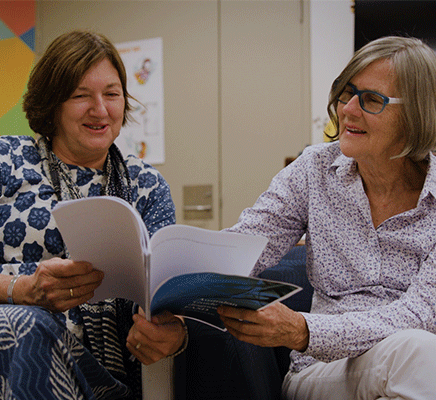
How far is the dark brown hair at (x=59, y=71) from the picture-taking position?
1.24 m

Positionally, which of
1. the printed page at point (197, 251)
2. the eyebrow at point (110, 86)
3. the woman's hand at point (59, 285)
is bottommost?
the woman's hand at point (59, 285)

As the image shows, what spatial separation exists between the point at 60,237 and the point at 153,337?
39 centimetres

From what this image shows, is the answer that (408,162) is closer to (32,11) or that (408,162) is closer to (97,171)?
(97,171)

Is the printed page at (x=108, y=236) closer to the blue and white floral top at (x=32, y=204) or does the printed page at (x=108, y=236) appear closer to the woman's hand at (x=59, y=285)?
the woman's hand at (x=59, y=285)

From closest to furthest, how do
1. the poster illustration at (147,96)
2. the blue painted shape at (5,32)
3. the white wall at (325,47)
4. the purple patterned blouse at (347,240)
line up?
the purple patterned blouse at (347,240)
the white wall at (325,47)
the blue painted shape at (5,32)
the poster illustration at (147,96)

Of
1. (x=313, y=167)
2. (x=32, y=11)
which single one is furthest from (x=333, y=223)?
(x=32, y=11)

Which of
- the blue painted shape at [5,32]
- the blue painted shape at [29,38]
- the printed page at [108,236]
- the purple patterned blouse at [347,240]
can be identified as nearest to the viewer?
the printed page at [108,236]

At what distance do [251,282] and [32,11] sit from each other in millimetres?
3610

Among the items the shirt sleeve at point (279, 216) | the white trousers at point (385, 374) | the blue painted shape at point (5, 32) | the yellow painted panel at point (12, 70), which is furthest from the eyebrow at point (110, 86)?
the blue painted shape at point (5, 32)

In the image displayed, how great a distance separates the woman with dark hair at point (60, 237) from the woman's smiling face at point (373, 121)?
0.53 metres

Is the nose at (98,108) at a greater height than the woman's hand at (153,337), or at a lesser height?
greater

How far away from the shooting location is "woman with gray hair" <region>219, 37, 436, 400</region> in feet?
3.31

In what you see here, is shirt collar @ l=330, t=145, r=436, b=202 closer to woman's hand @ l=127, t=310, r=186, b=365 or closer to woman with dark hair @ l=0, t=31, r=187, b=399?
woman with dark hair @ l=0, t=31, r=187, b=399

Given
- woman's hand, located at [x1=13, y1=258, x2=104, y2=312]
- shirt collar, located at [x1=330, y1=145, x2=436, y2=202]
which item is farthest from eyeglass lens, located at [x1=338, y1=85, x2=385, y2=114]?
woman's hand, located at [x1=13, y1=258, x2=104, y2=312]
